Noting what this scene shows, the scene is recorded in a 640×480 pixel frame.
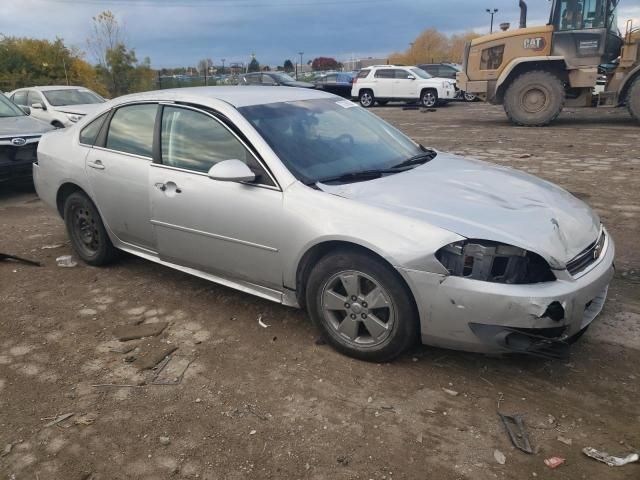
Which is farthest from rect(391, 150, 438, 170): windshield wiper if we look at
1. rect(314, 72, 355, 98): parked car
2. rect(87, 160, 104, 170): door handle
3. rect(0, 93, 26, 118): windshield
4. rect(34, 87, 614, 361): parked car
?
rect(314, 72, 355, 98): parked car

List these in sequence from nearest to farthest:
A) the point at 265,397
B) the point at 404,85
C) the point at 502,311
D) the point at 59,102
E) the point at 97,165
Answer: the point at 502,311 < the point at 265,397 < the point at 97,165 < the point at 59,102 < the point at 404,85

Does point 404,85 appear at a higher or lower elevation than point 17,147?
higher

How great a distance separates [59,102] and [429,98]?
13.8 m

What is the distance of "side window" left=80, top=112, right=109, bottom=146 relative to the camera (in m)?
4.69

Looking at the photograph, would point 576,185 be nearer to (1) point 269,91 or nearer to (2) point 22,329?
(1) point 269,91

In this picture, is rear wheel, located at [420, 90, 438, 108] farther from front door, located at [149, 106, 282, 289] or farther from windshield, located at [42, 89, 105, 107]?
front door, located at [149, 106, 282, 289]

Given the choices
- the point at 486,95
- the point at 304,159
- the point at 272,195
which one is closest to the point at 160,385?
the point at 272,195

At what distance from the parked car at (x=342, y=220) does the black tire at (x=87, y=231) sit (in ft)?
0.08

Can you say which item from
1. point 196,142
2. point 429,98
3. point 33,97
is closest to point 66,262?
point 196,142

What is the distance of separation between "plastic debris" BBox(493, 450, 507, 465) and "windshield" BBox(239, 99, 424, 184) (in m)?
1.84

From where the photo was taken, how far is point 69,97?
13.1 meters

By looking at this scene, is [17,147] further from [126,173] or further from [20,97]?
[20,97]

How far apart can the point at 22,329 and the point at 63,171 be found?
1617 millimetres

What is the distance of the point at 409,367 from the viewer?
3197 mm
